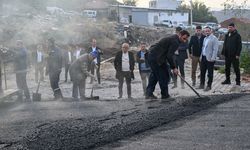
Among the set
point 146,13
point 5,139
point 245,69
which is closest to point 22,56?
point 5,139

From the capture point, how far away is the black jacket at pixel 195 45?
42.8ft

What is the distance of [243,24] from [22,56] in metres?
12.0

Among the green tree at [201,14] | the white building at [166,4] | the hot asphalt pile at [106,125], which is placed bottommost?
the hot asphalt pile at [106,125]

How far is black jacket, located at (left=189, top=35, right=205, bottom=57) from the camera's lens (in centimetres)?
1304

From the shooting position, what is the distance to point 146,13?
7219cm

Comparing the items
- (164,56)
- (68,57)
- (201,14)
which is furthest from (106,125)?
(201,14)

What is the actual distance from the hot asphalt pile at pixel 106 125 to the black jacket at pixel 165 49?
921mm

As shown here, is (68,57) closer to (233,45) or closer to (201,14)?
(233,45)

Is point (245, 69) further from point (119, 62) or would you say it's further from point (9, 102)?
point (9, 102)

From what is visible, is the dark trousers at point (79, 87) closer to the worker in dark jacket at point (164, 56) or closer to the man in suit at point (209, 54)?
the worker in dark jacket at point (164, 56)

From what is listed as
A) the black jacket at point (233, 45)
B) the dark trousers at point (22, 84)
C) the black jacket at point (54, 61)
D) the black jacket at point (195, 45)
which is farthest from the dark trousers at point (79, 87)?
the black jacket at point (233, 45)

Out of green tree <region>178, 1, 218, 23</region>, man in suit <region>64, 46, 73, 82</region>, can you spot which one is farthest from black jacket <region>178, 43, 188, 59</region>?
green tree <region>178, 1, 218, 23</region>

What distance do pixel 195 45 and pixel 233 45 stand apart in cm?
143

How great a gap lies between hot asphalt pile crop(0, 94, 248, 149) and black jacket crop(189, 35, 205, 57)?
3485 millimetres
